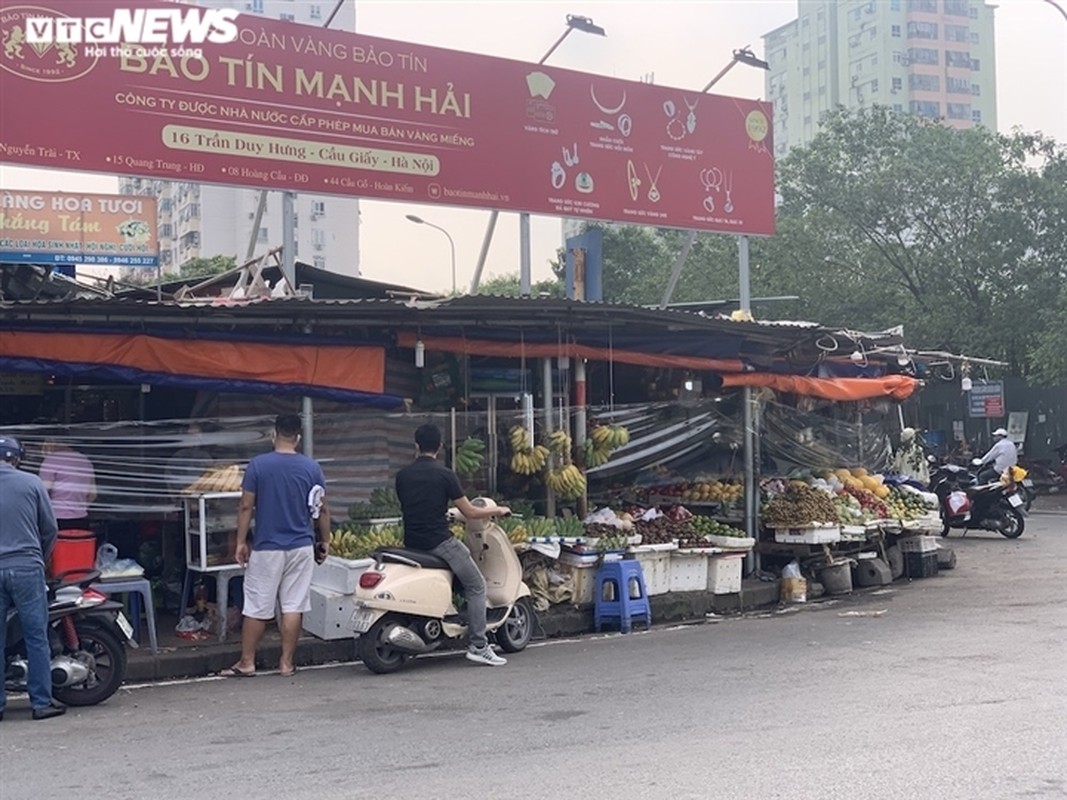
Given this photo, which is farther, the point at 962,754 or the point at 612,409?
the point at 612,409

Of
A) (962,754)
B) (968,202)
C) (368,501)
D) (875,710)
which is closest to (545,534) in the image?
(368,501)

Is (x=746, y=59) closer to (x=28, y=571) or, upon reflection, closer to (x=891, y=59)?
(x=28, y=571)

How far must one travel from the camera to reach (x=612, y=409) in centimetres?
1166

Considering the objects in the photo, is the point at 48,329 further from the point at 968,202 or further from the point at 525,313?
the point at 968,202

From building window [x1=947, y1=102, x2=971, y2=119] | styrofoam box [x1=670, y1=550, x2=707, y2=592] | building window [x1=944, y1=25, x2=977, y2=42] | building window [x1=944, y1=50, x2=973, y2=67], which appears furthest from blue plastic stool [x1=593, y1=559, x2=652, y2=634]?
building window [x1=944, y1=25, x2=977, y2=42]

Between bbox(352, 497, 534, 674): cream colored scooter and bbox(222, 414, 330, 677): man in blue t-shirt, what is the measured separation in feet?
1.59

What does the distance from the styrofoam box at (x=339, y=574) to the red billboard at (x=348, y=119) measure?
4.16 meters

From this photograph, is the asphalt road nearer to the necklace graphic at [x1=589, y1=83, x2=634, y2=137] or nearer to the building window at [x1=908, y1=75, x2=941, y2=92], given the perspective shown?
the necklace graphic at [x1=589, y1=83, x2=634, y2=137]

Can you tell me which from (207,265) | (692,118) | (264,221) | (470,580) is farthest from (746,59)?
(264,221)

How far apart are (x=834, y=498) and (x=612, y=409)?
290cm

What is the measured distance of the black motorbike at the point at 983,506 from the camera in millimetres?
17875

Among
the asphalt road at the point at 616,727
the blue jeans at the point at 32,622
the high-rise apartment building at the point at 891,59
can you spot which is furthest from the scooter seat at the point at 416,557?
the high-rise apartment building at the point at 891,59

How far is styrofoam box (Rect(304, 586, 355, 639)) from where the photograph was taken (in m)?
9.20

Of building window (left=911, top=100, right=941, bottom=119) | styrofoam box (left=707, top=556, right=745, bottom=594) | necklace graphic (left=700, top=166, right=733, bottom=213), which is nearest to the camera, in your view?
styrofoam box (left=707, top=556, right=745, bottom=594)
